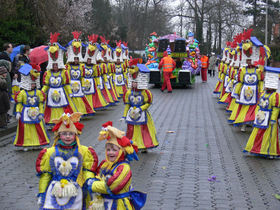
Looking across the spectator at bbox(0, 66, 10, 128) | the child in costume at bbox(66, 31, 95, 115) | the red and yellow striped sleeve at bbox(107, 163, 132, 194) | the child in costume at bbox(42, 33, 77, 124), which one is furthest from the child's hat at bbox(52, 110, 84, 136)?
the child in costume at bbox(66, 31, 95, 115)

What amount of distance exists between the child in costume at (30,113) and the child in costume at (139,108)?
5.92 feet

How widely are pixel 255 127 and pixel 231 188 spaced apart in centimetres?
234

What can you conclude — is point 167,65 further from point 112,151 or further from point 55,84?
point 112,151

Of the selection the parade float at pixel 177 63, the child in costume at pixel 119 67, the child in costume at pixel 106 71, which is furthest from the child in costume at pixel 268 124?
the parade float at pixel 177 63

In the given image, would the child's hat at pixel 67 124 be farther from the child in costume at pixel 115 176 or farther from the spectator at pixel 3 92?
the spectator at pixel 3 92

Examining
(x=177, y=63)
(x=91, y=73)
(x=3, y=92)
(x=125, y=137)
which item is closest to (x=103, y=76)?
(x=91, y=73)

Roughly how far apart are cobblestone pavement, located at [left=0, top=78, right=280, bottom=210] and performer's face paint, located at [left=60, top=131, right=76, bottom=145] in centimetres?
177

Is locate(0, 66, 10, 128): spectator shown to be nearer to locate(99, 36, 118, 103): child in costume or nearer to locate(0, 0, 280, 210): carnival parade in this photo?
locate(0, 0, 280, 210): carnival parade

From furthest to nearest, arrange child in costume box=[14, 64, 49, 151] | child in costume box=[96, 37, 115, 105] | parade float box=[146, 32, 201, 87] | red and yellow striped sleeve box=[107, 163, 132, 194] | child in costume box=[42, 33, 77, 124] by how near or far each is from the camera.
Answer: parade float box=[146, 32, 201, 87] → child in costume box=[96, 37, 115, 105] → child in costume box=[42, 33, 77, 124] → child in costume box=[14, 64, 49, 151] → red and yellow striped sleeve box=[107, 163, 132, 194]

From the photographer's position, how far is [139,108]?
9.45 metres

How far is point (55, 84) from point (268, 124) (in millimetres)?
5321

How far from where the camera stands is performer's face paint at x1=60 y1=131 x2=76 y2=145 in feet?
15.8

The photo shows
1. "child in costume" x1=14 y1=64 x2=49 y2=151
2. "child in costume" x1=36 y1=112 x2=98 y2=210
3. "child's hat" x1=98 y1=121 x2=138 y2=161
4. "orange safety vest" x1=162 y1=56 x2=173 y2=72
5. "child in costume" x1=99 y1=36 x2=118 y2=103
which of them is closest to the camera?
"child's hat" x1=98 y1=121 x2=138 y2=161

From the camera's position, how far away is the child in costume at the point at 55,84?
38.5 feet
